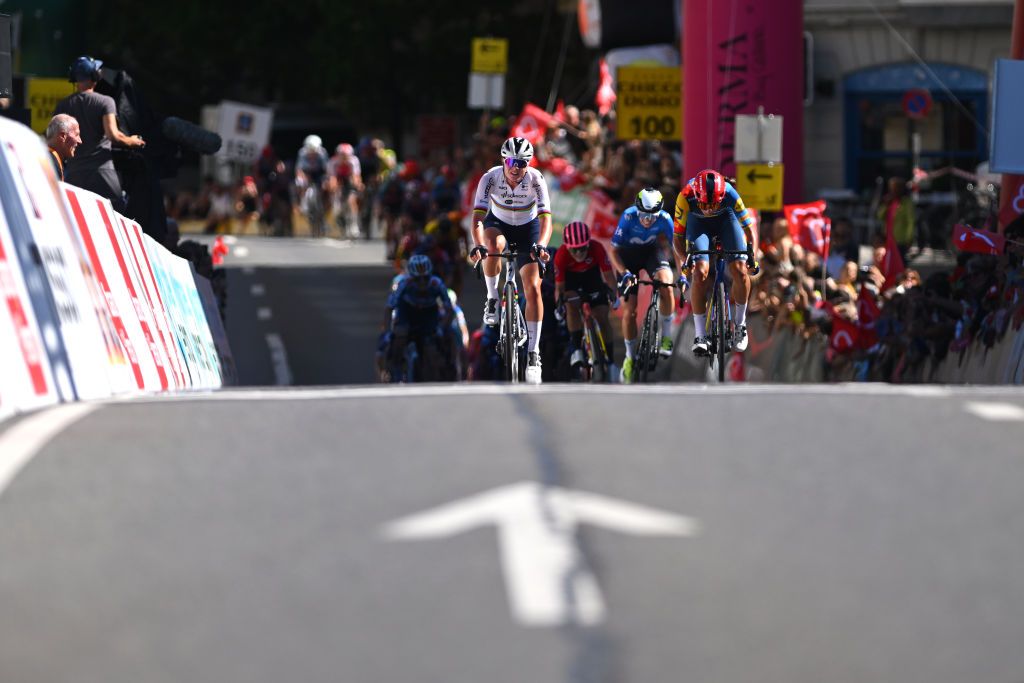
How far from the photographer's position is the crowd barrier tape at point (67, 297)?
8219 mm

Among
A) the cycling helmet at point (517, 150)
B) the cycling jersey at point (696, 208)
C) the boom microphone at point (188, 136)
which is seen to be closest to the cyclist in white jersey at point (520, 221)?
the cycling helmet at point (517, 150)

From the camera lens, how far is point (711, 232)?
625 inches

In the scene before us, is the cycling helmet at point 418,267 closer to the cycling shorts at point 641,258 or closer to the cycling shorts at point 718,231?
the cycling shorts at point 641,258

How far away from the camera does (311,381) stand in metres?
24.1

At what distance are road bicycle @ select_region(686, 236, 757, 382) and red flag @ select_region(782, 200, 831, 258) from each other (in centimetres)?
427

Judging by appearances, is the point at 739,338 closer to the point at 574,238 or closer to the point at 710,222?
the point at 710,222

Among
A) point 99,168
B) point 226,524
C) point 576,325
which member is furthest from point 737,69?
point 226,524

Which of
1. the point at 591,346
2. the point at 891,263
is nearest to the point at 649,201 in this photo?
the point at 591,346

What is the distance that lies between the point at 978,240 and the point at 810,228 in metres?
5.44

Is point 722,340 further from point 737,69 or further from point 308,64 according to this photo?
point 308,64

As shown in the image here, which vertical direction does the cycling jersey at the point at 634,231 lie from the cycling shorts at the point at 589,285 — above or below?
above

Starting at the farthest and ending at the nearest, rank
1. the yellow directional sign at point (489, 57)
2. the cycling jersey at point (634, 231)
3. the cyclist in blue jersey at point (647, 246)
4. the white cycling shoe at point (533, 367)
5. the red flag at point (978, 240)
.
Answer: the yellow directional sign at point (489, 57)
the cycling jersey at point (634, 231)
the cyclist in blue jersey at point (647, 246)
the white cycling shoe at point (533, 367)
the red flag at point (978, 240)

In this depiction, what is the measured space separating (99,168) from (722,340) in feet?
15.4

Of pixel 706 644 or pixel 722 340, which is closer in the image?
pixel 706 644
